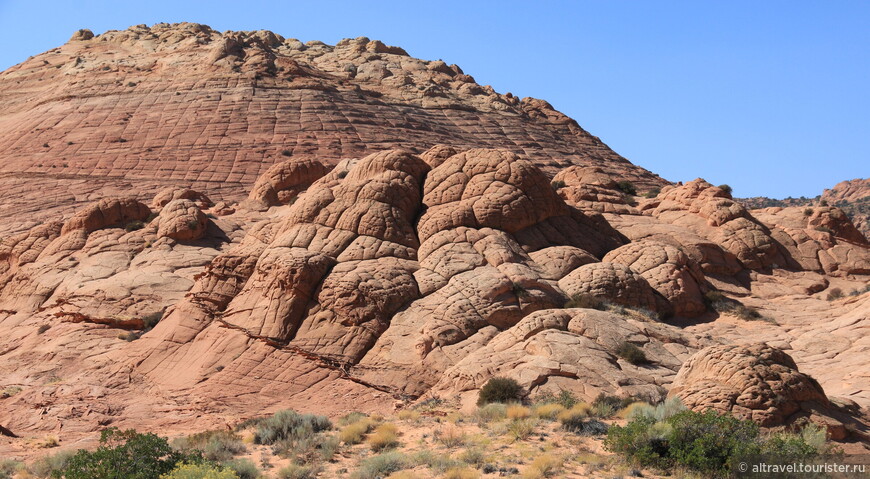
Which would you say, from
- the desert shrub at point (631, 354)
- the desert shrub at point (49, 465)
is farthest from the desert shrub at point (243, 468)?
the desert shrub at point (631, 354)

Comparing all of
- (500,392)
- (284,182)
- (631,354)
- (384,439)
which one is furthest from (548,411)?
(284,182)

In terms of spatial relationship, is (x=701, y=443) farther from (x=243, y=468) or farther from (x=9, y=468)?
Result: (x=9, y=468)

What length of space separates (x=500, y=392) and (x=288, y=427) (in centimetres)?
436

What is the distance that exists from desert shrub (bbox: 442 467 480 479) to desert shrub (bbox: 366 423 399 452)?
2.37m

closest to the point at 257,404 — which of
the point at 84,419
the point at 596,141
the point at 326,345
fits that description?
the point at 326,345

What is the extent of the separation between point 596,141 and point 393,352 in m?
52.9

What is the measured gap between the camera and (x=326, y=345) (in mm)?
21359

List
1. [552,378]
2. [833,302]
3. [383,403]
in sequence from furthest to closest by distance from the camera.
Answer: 1. [833,302]
2. [383,403]
3. [552,378]

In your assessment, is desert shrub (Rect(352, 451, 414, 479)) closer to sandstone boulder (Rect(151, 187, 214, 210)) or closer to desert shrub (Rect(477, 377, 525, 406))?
desert shrub (Rect(477, 377, 525, 406))

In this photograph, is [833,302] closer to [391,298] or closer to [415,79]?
[391,298]

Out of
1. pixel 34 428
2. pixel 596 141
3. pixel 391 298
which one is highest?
pixel 596 141

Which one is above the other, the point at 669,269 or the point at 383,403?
the point at 669,269

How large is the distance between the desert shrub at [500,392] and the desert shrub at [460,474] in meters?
4.16

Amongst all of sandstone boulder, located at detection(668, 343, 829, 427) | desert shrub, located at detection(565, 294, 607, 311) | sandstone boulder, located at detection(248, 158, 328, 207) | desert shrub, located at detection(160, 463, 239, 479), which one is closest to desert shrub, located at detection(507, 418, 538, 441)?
sandstone boulder, located at detection(668, 343, 829, 427)
